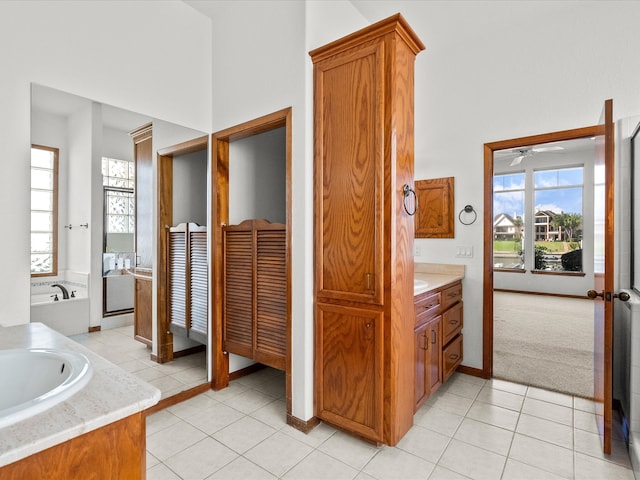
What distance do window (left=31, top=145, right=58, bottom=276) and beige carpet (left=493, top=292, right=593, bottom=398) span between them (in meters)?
3.50

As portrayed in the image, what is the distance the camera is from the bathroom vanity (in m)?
2.34

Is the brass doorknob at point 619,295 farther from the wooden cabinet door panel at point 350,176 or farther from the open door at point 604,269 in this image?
the wooden cabinet door panel at point 350,176

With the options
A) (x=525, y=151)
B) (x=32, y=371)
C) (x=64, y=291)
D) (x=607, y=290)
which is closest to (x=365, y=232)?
(x=607, y=290)

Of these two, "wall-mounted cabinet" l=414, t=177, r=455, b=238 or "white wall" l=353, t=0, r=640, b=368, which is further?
"wall-mounted cabinet" l=414, t=177, r=455, b=238

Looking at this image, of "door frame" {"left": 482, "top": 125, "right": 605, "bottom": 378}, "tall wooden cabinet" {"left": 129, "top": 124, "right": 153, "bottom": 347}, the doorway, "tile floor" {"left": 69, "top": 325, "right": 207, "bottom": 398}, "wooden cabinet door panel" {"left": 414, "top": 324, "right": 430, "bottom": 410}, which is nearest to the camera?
"tile floor" {"left": 69, "top": 325, "right": 207, "bottom": 398}

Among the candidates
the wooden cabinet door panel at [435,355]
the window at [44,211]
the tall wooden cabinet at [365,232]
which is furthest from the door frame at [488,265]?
the window at [44,211]

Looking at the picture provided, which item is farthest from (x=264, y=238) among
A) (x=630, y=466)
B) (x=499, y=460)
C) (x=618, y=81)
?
(x=618, y=81)

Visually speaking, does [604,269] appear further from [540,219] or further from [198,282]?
[540,219]

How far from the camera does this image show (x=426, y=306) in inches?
96.5

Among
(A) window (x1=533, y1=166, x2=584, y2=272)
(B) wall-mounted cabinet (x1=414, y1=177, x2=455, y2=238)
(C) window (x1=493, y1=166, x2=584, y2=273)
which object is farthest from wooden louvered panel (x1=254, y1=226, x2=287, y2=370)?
(A) window (x1=533, y1=166, x2=584, y2=272)

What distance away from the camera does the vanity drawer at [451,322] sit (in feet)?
9.01

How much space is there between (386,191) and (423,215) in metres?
1.62

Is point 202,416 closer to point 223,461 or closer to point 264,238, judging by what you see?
point 223,461

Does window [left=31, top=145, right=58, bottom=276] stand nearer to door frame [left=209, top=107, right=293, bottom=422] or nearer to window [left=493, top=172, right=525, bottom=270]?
door frame [left=209, top=107, right=293, bottom=422]
